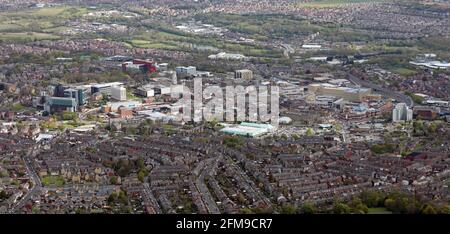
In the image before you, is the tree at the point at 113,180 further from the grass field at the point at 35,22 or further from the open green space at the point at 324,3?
the open green space at the point at 324,3

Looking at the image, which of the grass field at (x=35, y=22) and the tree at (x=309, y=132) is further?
the grass field at (x=35, y=22)

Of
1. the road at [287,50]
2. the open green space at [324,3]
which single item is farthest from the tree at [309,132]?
the open green space at [324,3]

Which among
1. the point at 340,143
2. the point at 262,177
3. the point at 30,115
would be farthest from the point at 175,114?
the point at 262,177

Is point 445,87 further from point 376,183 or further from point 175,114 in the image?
point 376,183

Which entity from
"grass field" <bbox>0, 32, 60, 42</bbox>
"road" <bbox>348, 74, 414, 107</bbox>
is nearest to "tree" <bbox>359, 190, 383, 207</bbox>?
"road" <bbox>348, 74, 414, 107</bbox>

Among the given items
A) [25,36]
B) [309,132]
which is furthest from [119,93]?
[25,36]
